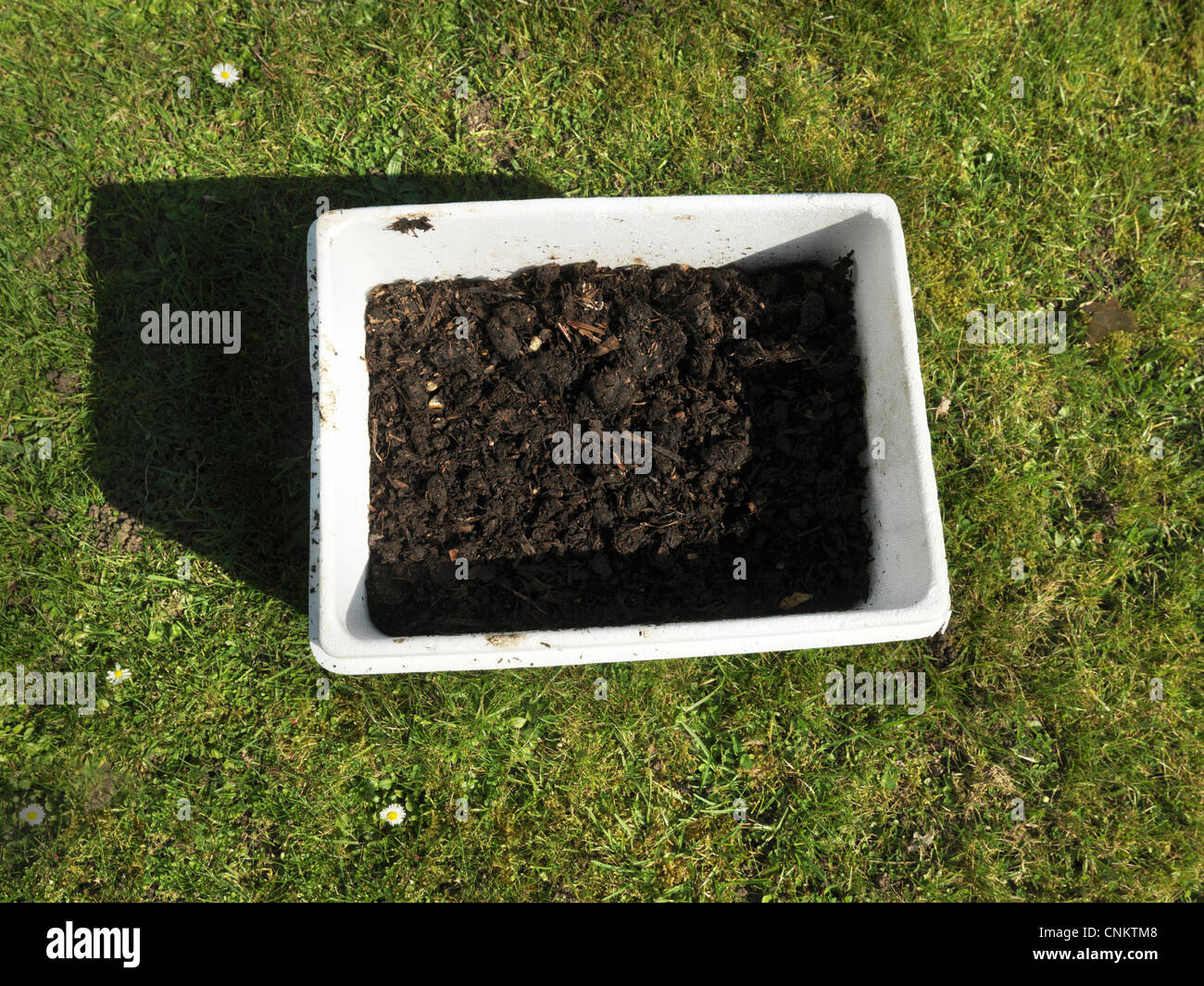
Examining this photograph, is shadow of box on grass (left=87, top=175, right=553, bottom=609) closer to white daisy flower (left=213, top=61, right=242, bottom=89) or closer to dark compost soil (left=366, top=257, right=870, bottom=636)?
white daisy flower (left=213, top=61, right=242, bottom=89)

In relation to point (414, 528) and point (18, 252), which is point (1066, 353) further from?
point (18, 252)

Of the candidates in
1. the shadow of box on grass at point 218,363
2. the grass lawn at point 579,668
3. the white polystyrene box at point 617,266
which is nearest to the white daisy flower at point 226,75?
the grass lawn at point 579,668

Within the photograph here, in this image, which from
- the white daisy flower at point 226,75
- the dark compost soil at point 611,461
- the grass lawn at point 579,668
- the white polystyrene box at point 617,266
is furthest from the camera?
the white daisy flower at point 226,75

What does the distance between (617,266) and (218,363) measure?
53.2 inches

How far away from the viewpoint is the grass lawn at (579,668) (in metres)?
2.41

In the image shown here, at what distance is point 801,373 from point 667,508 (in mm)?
494

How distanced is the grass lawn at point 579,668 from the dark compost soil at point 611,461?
0.57 metres

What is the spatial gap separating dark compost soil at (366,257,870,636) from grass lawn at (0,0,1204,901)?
1.87 ft

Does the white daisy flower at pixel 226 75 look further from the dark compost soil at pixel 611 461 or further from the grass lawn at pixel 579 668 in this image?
the dark compost soil at pixel 611 461

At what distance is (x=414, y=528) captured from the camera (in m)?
1.98

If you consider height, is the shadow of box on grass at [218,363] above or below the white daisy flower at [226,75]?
below

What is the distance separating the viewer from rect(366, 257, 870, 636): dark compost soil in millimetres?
1968

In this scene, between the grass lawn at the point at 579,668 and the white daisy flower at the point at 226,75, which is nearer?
the grass lawn at the point at 579,668

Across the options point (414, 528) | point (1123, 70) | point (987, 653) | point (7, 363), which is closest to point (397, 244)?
point (414, 528)
